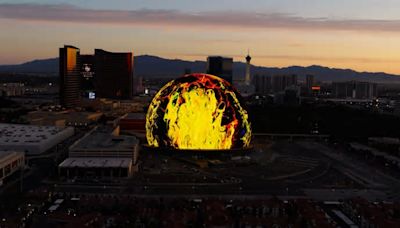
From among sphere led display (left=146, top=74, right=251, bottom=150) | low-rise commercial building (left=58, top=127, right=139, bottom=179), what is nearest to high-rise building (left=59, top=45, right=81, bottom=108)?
low-rise commercial building (left=58, top=127, right=139, bottom=179)

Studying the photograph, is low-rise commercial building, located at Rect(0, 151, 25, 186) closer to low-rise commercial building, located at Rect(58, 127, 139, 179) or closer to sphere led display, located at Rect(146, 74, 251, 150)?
low-rise commercial building, located at Rect(58, 127, 139, 179)

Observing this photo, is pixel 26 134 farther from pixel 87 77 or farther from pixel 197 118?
pixel 87 77

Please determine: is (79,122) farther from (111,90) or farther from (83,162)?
(111,90)

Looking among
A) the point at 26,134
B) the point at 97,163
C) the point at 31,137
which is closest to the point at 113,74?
the point at 26,134

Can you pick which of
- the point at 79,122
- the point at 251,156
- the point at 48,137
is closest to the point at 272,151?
the point at 251,156

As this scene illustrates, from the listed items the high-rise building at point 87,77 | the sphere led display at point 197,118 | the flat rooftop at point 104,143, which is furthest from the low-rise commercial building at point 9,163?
the high-rise building at point 87,77

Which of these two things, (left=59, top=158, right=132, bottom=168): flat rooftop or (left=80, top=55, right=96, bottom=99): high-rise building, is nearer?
(left=59, top=158, right=132, bottom=168): flat rooftop
